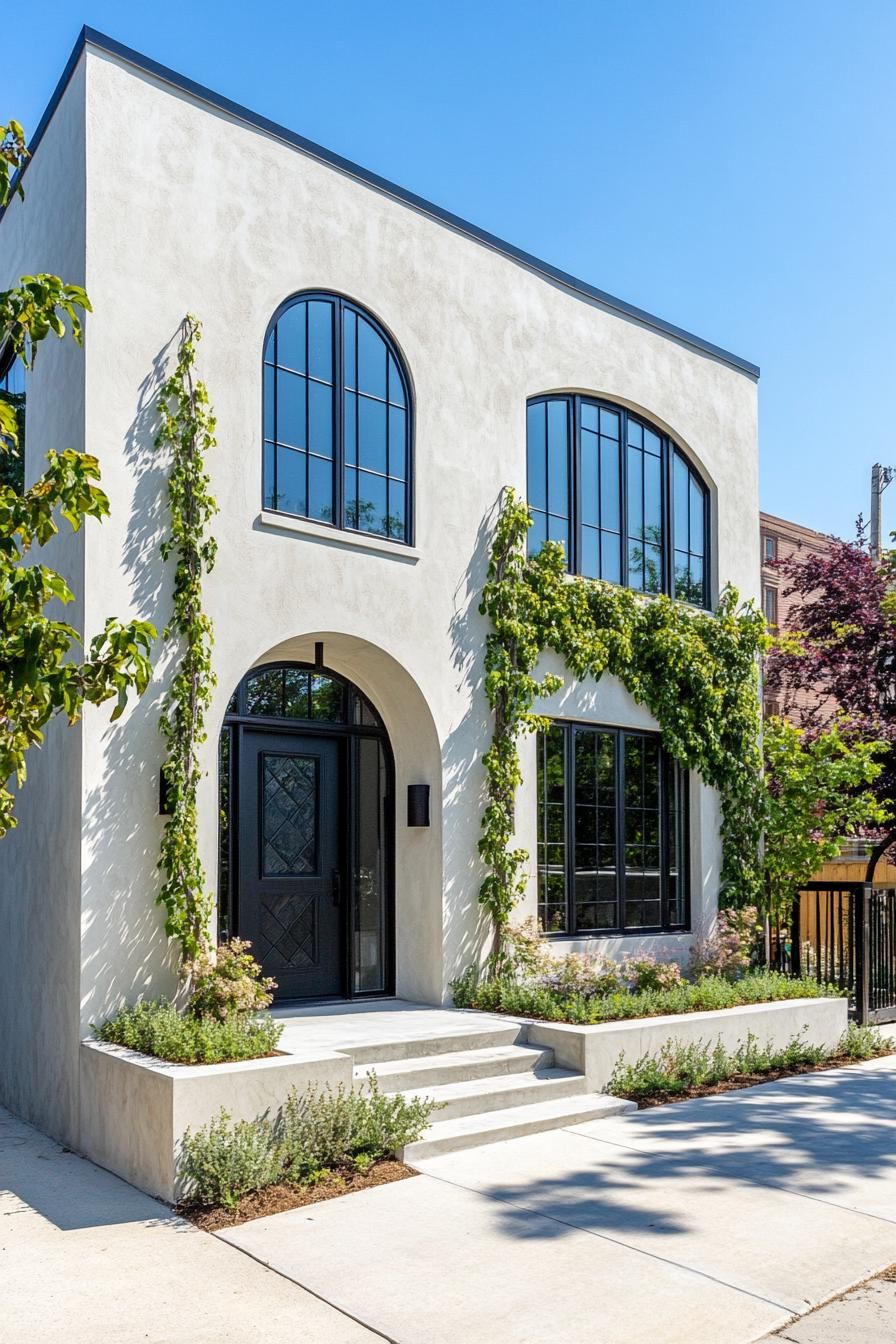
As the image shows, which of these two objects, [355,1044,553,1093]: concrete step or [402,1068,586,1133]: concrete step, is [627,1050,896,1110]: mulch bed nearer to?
[402,1068,586,1133]: concrete step

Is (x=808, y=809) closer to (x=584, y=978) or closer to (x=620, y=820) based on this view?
(x=620, y=820)

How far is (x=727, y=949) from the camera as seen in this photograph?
11.1 m

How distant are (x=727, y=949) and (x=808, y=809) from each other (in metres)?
2.05

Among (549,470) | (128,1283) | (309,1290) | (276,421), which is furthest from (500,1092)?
(549,470)

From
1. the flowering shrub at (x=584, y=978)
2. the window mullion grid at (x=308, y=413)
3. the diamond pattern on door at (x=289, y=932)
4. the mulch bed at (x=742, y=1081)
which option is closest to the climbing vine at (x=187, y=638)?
the window mullion grid at (x=308, y=413)

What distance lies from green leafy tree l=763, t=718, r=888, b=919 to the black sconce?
14.3 feet

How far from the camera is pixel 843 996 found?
11461 millimetres

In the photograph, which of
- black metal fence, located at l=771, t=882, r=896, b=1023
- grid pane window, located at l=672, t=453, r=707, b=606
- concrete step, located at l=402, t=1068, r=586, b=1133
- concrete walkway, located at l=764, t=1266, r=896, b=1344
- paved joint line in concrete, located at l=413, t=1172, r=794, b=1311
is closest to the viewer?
concrete walkway, located at l=764, t=1266, r=896, b=1344

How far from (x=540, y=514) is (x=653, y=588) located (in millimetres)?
1730

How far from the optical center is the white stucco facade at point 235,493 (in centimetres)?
788

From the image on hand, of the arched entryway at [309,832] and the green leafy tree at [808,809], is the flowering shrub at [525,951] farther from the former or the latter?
the green leafy tree at [808,809]

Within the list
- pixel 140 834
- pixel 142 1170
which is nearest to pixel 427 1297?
pixel 142 1170

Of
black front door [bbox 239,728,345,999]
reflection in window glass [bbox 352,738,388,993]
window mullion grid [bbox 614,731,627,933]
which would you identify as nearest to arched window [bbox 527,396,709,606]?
window mullion grid [bbox 614,731,627,933]

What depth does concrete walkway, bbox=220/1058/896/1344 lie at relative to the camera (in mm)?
4805
